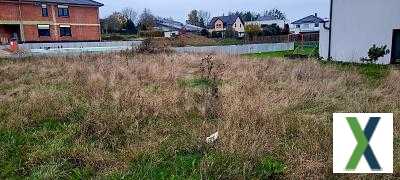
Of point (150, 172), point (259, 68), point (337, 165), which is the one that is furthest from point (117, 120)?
point (259, 68)

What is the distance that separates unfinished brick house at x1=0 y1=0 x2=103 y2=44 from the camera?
116ft

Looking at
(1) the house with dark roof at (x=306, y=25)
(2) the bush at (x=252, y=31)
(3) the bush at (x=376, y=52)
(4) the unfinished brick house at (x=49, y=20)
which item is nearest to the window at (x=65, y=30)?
(4) the unfinished brick house at (x=49, y=20)

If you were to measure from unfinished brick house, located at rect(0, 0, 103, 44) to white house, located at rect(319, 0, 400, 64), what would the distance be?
30.1m

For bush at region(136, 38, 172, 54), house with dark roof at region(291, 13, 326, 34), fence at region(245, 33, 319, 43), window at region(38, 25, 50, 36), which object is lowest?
bush at region(136, 38, 172, 54)

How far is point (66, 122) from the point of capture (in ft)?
19.6

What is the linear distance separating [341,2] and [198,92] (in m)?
13.1

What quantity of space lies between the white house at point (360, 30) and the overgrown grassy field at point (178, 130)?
774cm

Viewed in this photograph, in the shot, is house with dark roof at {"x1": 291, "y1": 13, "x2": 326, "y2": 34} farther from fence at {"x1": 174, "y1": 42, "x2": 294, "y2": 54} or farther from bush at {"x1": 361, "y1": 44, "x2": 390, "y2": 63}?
bush at {"x1": 361, "y1": 44, "x2": 390, "y2": 63}

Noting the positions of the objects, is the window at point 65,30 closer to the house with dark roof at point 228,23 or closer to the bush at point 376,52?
the bush at point 376,52

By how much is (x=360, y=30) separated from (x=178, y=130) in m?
14.5

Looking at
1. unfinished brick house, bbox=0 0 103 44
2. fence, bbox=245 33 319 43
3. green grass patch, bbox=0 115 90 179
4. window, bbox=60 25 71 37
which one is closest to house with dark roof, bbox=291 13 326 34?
fence, bbox=245 33 319 43

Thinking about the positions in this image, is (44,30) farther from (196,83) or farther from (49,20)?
(196,83)

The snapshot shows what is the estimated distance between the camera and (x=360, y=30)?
16812 mm

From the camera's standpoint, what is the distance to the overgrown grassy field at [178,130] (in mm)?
4094
